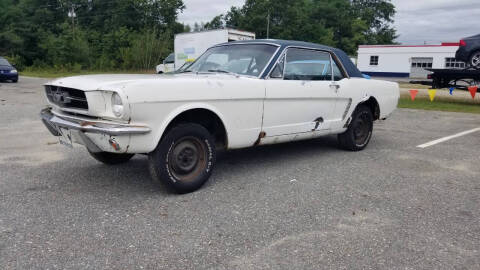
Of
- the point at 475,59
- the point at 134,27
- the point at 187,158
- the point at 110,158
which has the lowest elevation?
the point at 110,158

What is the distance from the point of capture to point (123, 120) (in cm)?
355

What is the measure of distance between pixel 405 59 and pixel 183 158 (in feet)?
156

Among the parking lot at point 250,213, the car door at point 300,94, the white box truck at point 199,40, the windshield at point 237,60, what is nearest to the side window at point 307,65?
the car door at point 300,94

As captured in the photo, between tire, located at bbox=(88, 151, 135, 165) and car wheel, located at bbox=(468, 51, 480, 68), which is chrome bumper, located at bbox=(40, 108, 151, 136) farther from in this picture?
car wheel, located at bbox=(468, 51, 480, 68)

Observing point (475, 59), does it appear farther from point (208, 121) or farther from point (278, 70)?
point (208, 121)

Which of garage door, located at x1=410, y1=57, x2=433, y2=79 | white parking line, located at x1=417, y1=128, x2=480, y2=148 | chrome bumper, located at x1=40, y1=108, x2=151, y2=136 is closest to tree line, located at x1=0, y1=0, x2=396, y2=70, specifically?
garage door, located at x1=410, y1=57, x2=433, y2=79

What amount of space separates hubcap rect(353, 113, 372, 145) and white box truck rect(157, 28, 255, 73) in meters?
14.6

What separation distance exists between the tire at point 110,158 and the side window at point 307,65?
2.31 m

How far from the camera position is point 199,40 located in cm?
2269

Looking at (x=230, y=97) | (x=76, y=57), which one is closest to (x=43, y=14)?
(x=76, y=57)

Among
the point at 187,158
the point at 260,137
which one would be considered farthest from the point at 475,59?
the point at 187,158

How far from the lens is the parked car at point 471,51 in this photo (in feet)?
45.5

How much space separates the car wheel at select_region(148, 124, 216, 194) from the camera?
12.6 ft

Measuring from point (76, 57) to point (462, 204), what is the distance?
45740mm
